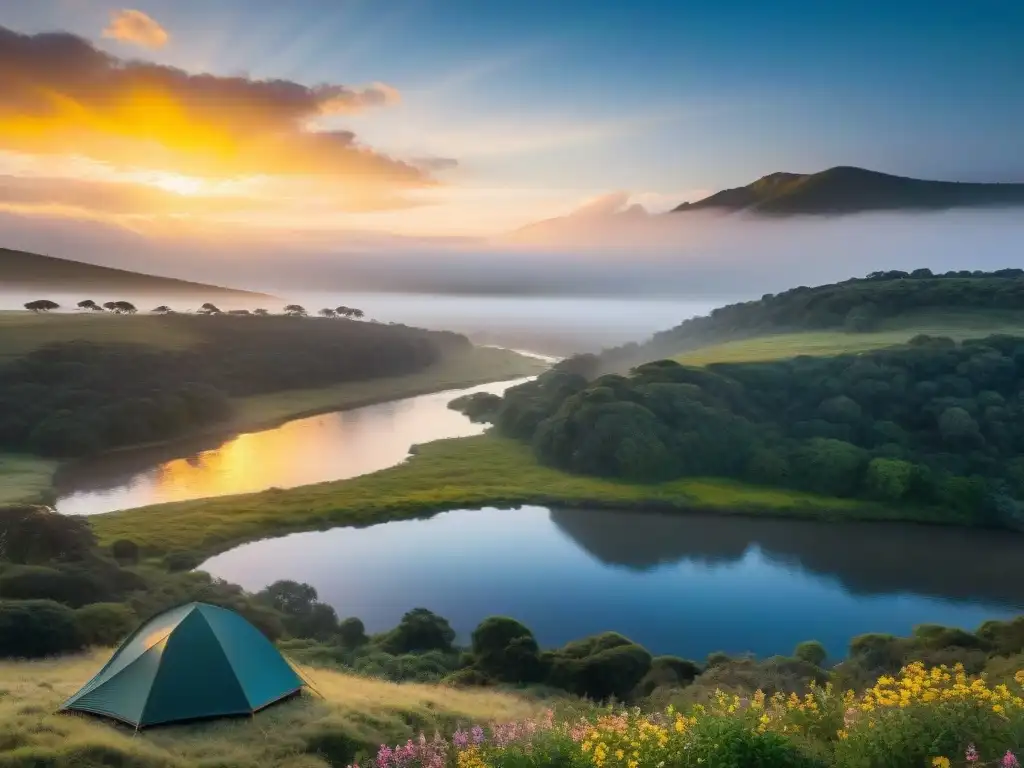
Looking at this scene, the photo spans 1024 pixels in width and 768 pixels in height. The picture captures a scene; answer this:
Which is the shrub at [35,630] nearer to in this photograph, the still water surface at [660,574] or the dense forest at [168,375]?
the still water surface at [660,574]

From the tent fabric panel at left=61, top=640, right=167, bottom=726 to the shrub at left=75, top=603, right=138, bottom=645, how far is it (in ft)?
31.3

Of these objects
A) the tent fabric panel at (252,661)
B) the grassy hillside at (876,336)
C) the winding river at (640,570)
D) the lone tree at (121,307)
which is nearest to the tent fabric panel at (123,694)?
the tent fabric panel at (252,661)

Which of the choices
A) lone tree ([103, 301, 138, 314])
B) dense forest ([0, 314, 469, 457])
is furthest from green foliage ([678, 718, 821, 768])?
lone tree ([103, 301, 138, 314])

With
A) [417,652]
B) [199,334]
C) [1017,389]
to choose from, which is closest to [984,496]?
[1017,389]

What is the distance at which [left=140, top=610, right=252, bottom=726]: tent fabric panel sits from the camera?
20141 millimetres

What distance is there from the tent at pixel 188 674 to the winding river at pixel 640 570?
736 inches

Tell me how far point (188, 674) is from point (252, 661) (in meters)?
1.81

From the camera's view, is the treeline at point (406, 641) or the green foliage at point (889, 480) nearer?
the treeline at point (406, 641)

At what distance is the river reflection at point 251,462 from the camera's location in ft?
227

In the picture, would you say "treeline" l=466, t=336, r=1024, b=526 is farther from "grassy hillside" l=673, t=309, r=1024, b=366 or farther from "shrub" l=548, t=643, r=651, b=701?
"shrub" l=548, t=643, r=651, b=701

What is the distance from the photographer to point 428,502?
212 ft

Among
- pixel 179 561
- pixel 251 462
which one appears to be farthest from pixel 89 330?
pixel 179 561

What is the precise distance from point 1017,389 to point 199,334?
405ft

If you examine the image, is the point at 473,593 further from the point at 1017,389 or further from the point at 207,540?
the point at 1017,389
